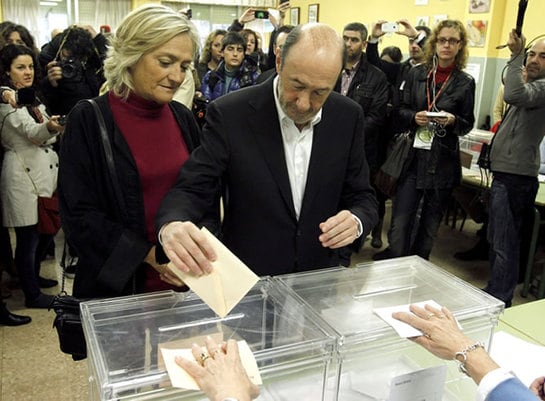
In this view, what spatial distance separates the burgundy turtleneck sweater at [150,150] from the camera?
5.09 feet

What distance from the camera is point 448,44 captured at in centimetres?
323

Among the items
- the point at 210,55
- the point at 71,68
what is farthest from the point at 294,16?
the point at 71,68

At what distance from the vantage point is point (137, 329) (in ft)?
3.45

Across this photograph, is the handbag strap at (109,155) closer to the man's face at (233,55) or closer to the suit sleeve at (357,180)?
the suit sleeve at (357,180)

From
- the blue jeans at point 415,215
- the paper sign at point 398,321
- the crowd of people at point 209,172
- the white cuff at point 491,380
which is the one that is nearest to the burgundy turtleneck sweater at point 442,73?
the blue jeans at point 415,215

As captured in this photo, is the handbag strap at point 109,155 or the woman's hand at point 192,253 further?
the handbag strap at point 109,155

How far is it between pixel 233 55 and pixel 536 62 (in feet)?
7.58

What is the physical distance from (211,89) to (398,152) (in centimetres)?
176

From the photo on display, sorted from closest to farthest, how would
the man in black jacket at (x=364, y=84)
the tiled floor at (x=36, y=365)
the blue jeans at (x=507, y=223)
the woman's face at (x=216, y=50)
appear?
the tiled floor at (x=36, y=365), the blue jeans at (x=507, y=223), the man in black jacket at (x=364, y=84), the woman's face at (x=216, y=50)

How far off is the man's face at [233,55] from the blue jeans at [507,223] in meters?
2.28

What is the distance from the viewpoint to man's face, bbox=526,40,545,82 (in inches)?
115

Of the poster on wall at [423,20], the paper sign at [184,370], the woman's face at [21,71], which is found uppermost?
the poster on wall at [423,20]

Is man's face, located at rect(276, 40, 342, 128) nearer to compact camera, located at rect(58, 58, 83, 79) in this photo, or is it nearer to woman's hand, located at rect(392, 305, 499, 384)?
woman's hand, located at rect(392, 305, 499, 384)

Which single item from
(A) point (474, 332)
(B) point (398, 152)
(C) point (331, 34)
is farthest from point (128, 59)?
(B) point (398, 152)
